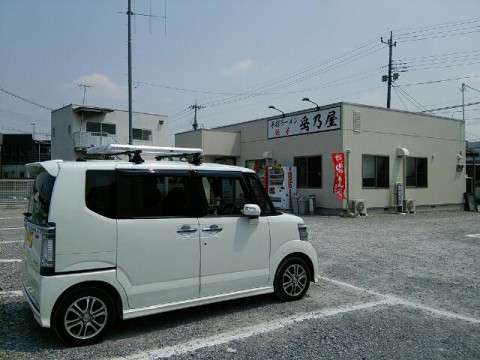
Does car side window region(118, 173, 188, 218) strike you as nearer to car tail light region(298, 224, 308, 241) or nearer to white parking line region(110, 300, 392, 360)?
white parking line region(110, 300, 392, 360)

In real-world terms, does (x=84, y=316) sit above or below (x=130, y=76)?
below

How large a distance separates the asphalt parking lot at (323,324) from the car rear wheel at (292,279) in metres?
0.14

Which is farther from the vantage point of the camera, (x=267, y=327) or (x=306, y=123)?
(x=306, y=123)

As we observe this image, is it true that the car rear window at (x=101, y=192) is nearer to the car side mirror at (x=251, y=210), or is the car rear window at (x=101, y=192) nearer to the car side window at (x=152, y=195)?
the car side window at (x=152, y=195)

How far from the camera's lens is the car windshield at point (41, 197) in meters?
3.83

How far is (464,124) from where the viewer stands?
2100cm

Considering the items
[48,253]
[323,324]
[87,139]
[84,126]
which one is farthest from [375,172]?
[84,126]

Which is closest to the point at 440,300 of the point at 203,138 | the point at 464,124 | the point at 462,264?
the point at 462,264

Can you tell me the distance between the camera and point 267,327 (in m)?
4.30

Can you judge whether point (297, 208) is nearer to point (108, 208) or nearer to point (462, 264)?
point (462, 264)

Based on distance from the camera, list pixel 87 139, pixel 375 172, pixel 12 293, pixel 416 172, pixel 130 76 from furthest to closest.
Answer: pixel 87 139
pixel 416 172
pixel 130 76
pixel 375 172
pixel 12 293

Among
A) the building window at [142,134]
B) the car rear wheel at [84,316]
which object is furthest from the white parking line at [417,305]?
the building window at [142,134]

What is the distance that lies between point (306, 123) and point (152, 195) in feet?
46.1

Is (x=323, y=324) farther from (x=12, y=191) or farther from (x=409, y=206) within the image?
(x=12, y=191)
